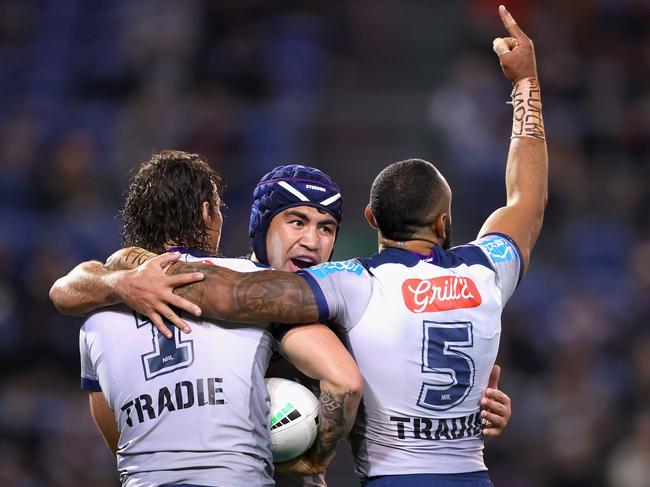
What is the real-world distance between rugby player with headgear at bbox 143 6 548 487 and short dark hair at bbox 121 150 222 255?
306 mm

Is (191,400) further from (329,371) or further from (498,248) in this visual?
(498,248)

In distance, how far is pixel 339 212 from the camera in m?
5.12

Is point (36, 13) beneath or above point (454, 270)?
above

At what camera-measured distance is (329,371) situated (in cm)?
409

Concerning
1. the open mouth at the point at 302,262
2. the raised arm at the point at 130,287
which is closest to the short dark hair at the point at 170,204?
the raised arm at the point at 130,287

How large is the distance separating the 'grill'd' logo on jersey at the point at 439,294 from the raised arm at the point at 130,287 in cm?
82

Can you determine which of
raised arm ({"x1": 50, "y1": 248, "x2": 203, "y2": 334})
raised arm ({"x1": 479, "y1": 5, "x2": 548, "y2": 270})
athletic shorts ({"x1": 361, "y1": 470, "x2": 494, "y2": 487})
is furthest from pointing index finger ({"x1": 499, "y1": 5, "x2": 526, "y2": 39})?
athletic shorts ({"x1": 361, "y1": 470, "x2": 494, "y2": 487})

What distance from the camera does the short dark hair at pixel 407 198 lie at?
14.4ft

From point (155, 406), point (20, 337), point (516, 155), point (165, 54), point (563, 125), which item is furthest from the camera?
point (165, 54)

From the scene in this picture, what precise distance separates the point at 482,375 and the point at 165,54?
9.01 m

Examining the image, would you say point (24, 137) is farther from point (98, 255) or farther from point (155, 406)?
point (155, 406)

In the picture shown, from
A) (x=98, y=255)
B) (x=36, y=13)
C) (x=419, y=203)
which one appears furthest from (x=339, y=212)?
(x=36, y=13)

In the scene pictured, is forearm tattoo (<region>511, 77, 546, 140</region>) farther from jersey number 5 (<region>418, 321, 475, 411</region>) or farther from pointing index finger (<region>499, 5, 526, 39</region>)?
jersey number 5 (<region>418, 321, 475, 411</region>)

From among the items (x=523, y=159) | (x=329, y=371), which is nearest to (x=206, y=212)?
(x=329, y=371)
